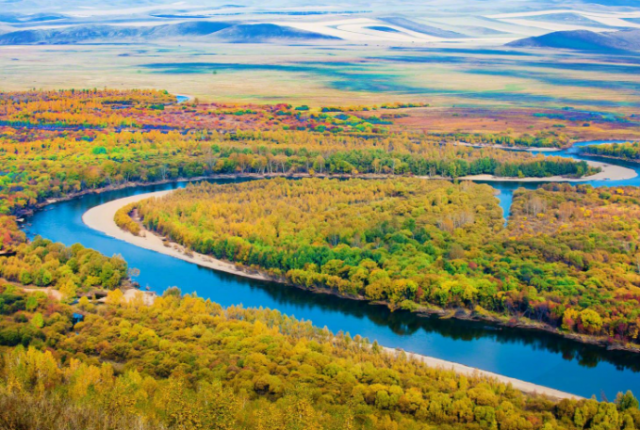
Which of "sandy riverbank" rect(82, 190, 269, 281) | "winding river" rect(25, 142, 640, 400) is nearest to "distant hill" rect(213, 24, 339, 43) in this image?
"sandy riverbank" rect(82, 190, 269, 281)

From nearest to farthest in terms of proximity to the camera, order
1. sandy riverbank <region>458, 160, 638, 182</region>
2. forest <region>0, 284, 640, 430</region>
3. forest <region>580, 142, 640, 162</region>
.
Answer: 1. forest <region>0, 284, 640, 430</region>
2. sandy riverbank <region>458, 160, 638, 182</region>
3. forest <region>580, 142, 640, 162</region>

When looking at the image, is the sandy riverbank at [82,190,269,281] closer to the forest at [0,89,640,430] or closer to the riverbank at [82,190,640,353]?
the riverbank at [82,190,640,353]

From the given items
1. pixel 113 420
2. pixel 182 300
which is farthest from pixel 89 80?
pixel 113 420

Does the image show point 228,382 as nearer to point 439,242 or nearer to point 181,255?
point 181,255

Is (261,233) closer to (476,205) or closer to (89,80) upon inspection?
(476,205)

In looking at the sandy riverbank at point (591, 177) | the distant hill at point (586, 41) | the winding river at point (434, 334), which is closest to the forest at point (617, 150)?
the sandy riverbank at point (591, 177)

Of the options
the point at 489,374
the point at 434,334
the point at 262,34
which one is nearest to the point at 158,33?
the point at 262,34
